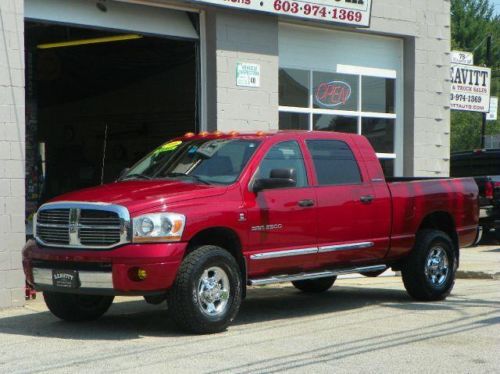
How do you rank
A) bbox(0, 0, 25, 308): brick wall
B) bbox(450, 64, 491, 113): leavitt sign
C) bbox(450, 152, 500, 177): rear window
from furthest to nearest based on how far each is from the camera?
1. bbox(450, 64, 491, 113): leavitt sign
2. bbox(450, 152, 500, 177): rear window
3. bbox(0, 0, 25, 308): brick wall

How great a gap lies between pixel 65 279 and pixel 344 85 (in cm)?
825

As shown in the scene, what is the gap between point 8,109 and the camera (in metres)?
10.9

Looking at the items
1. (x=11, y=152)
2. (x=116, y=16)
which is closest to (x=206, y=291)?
(x=11, y=152)

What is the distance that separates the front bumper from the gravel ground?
526 mm

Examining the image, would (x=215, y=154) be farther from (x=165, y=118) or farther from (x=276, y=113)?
(x=165, y=118)

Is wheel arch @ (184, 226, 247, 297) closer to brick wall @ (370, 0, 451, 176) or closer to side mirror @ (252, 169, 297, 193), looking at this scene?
side mirror @ (252, 169, 297, 193)

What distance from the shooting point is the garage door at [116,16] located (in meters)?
11.9

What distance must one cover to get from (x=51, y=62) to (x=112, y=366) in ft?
37.3

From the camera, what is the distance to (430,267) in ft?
36.1

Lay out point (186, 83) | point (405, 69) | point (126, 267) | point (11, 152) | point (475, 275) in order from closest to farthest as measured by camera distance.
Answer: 1. point (126, 267)
2. point (11, 152)
3. point (475, 275)
4. point (405, 69)
5. point (186, 83)

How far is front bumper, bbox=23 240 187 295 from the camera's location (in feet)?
26.8

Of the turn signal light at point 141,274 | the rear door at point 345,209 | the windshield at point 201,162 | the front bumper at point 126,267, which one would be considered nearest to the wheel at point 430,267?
the rear door at point 345,209

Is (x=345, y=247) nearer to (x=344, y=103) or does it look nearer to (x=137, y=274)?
(x=137, y=274)

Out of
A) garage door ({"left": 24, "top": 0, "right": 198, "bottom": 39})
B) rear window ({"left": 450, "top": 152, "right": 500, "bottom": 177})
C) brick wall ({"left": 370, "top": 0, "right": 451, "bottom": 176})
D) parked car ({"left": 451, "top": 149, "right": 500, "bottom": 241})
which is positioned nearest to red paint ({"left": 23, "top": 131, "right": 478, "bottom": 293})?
garage door ({"left": 24, "top": 0, "right": 198, "bottom": 39})
